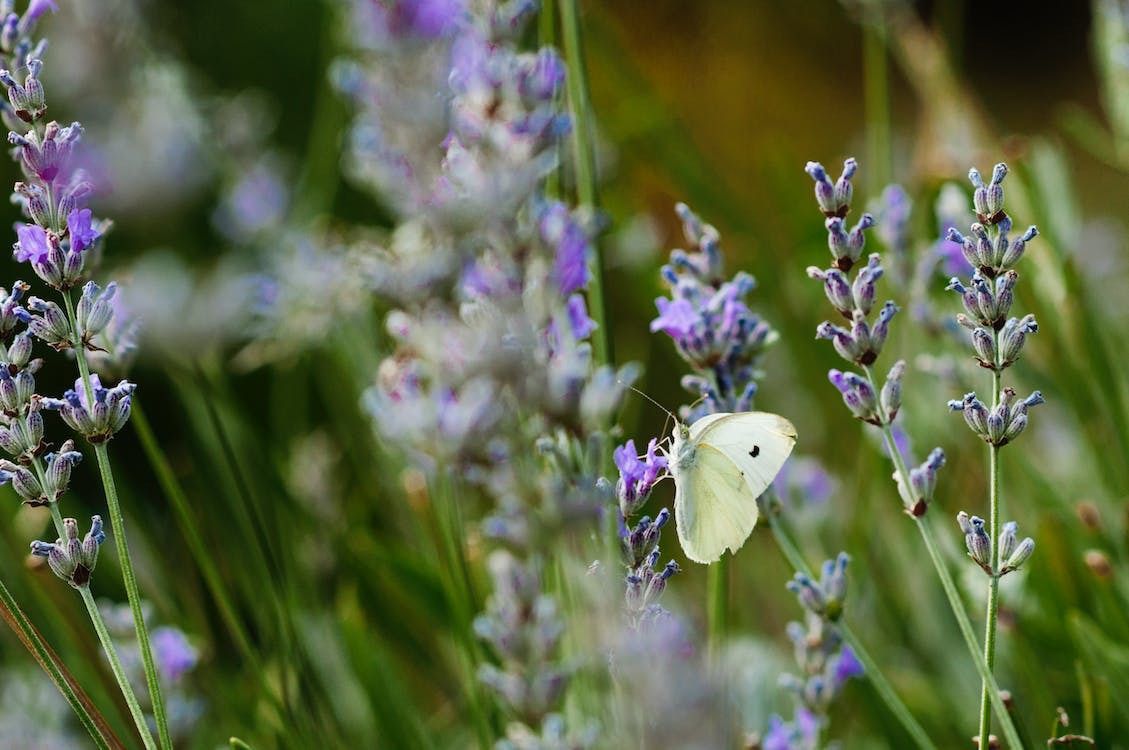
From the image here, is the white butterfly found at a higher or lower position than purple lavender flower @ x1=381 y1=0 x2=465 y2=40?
lower

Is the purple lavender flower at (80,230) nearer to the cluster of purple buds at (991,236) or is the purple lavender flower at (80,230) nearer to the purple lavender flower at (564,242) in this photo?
the purple lavender flower at (564,242)

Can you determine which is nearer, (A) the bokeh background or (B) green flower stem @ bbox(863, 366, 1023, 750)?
(B) green flower stem @ bbox(863, 366, 1023, 750)

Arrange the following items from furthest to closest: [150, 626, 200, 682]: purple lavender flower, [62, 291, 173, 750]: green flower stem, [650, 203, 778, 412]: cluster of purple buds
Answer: [150, 626, 200, 682]: purple lavender flower → [650, 203, 778, 412]: cluster of purple buds → [62, 291, 173, 750]: green flower stem

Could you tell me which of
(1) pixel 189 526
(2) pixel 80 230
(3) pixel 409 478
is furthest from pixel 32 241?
(3) pixel 409 478

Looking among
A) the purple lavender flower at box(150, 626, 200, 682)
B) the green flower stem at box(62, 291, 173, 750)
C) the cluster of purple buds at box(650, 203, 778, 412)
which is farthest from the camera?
the purple lavender flower at box(150, 626, 200, 682)

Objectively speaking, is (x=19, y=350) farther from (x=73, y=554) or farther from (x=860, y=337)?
(x=860, y=337)

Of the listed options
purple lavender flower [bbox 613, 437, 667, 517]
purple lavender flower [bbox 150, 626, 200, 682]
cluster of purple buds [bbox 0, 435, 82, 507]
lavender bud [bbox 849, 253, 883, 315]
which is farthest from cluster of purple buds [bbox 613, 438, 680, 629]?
purple lavender flower [bbox 150, 626, 200, 682]

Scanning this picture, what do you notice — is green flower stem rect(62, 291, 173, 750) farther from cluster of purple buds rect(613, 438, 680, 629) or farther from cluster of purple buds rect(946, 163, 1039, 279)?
cluster of purple buds rect(946, 163, 1039, 279)

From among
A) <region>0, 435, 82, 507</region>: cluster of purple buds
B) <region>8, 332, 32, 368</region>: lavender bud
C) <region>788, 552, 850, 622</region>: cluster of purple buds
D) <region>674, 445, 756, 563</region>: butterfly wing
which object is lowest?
<region>788, 552, 850, 622</region>: cluster of purple buds

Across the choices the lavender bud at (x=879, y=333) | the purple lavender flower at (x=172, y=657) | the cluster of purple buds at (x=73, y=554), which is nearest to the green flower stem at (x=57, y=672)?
the cluster of purple buds at (x=73, y=554)
